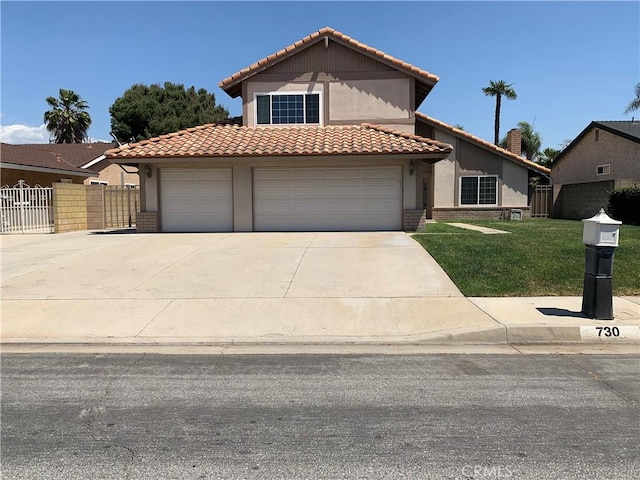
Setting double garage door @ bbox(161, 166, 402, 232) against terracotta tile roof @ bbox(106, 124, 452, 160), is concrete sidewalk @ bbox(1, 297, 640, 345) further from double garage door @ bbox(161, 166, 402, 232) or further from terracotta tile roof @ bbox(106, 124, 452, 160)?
double garage door @ bbox(161, 166, 402, 232)

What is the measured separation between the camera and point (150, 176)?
1739 centimetres

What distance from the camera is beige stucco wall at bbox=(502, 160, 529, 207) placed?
24.5 m

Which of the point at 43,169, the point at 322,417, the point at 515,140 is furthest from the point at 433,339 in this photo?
the point at 515,140

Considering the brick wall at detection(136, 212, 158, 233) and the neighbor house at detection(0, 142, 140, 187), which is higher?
the neighbor house at detection(0, 142, 140, 187)

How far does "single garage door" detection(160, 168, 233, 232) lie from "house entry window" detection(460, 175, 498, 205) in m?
12.8

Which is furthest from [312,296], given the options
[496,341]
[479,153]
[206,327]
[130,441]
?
[479,153]

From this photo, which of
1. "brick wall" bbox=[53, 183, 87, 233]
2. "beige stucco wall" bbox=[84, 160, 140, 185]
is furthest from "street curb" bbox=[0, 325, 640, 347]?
"beige stucco wall" bbox=[84, 160, 140, 185]

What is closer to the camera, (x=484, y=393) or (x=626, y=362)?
(x=484, y=393)

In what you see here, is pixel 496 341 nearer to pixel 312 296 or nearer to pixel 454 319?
pixel 454 319

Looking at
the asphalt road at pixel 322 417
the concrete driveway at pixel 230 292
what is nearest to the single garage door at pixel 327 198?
the concrete driveway at pixel 230 292

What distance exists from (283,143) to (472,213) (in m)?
11.8

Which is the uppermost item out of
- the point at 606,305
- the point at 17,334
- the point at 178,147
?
the point at 178,147

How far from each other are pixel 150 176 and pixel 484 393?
49.7ft

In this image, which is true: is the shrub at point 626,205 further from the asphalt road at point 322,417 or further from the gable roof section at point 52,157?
the gable roof section at point 52,157
